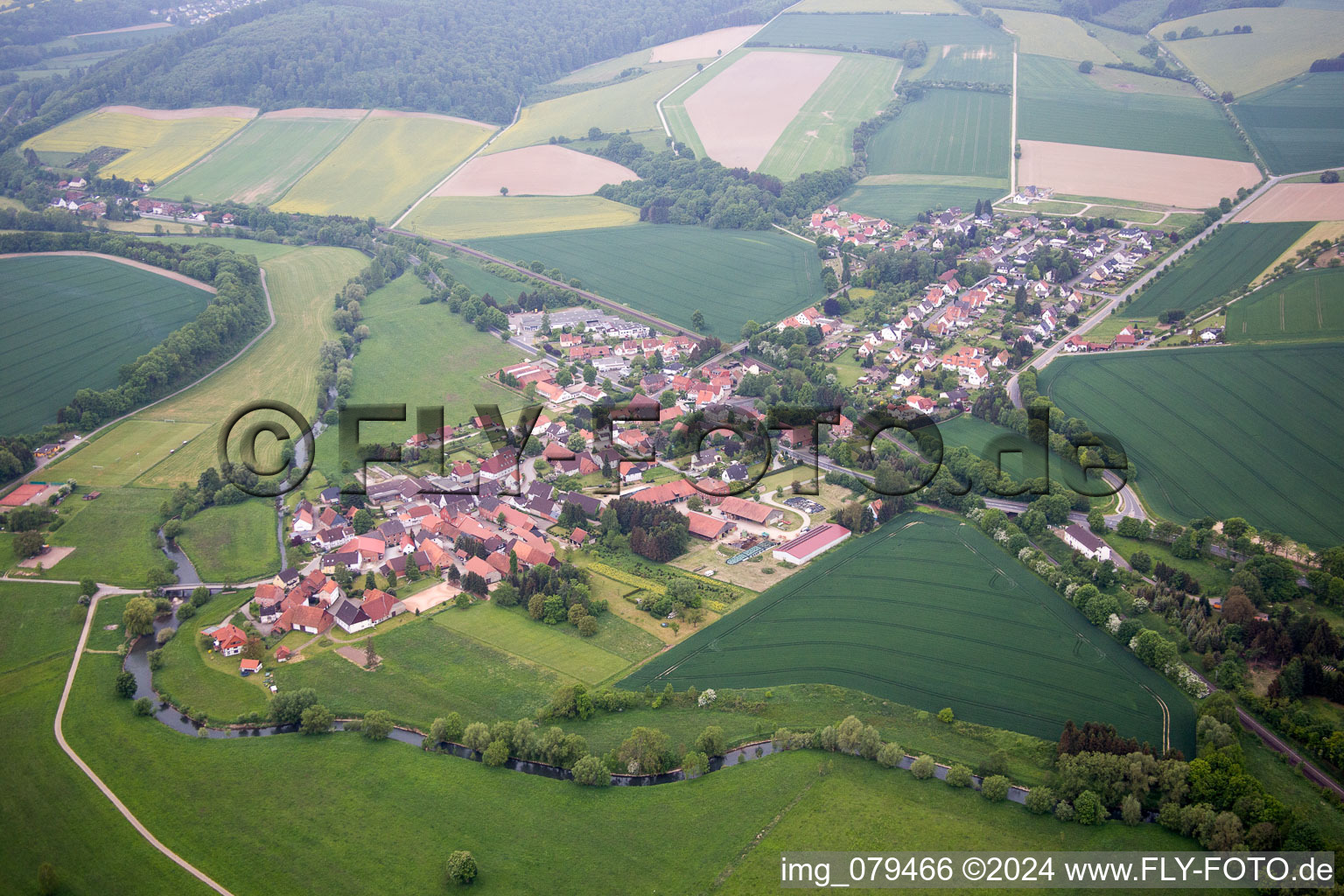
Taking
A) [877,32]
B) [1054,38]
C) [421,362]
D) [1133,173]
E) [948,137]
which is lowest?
[421,362]

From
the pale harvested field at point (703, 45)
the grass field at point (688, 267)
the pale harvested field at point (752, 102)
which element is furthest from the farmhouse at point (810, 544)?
the pale harvested field at point (703, 45)

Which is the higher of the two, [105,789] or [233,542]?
[233,542]

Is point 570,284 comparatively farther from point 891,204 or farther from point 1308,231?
point 1308,231

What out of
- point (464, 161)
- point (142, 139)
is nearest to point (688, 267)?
point (464, 161)

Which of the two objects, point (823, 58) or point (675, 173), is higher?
point (823, 58)

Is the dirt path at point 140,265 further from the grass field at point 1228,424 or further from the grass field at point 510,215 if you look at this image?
the grass field at point 1228,424

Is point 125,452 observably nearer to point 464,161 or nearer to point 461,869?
point 461,869

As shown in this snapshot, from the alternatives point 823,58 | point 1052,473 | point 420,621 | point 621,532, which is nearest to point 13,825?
point 420,621

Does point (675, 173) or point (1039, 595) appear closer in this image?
point (1039, 595)

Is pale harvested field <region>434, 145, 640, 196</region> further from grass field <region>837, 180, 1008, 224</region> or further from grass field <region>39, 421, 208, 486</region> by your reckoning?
grass field <region>39, 421, 208, 486</region>
